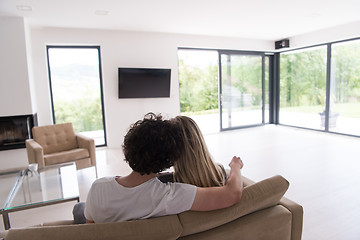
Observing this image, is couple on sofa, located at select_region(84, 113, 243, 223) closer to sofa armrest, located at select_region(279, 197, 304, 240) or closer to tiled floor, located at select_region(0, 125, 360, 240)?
sofa armrest, located at select_region(279, 197, 304, 240)

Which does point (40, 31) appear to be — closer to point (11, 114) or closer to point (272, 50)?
point (11, 114)

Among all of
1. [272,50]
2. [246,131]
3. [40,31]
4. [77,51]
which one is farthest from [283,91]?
[40,31]

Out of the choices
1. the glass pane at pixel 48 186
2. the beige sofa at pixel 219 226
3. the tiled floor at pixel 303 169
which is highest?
the beige sofa at pixel 219 226

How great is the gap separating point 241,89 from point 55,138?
4.94 m

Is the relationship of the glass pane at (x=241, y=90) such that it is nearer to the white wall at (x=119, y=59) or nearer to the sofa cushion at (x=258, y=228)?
the white wall at (x=119, y=59)

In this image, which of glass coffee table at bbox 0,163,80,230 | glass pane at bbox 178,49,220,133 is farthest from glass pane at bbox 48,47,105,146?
glass coffee table at bbox 0,163,80,230

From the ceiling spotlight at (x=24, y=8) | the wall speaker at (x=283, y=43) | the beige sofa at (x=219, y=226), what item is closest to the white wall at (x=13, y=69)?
the ceiling spotlight at (x=24, y=8)

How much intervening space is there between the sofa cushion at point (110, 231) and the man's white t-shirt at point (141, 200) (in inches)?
2.1

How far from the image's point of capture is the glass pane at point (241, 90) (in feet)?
22.2

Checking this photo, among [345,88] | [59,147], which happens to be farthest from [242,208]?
[345,88]

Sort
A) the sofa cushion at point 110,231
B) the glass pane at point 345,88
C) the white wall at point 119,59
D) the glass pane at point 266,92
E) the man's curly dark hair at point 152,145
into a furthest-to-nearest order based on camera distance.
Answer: the glass pane at point 266,92, the glass pane at point 345,88, the white wall at point 119,59, the man's curly dark hair at point 152,145, the sofa cushion at point 110,231

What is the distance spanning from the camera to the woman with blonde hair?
3.84ft

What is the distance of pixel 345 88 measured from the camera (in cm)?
583

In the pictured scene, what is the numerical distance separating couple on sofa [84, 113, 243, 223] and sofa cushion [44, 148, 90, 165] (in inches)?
102
